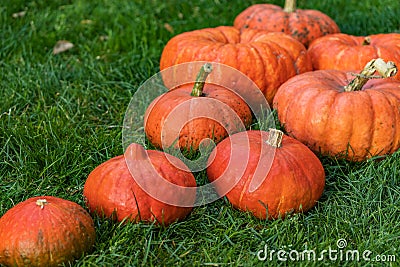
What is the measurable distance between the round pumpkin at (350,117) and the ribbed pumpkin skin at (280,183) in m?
0.38

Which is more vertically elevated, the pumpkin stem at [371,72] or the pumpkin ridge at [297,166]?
the pumpkin stem at [371,72]

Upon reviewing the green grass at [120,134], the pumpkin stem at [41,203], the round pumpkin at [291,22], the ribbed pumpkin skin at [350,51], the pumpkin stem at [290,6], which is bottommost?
the green grass at [120,134]

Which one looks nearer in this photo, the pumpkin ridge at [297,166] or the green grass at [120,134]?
the green grass at [120,134]

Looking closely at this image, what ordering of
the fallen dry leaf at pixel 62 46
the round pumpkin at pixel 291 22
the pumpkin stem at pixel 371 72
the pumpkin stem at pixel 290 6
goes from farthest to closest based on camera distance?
the fallen dry leaf at pixel 62 46
the pumpkin stem at pixel 290 6
the round pumpkin at pixel 291 22
the pumpkin stem at pixel 371 72

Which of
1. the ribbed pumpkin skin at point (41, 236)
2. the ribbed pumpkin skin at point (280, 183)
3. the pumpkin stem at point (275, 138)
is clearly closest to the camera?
the ribbed pumpkin skin at point (41, 236)

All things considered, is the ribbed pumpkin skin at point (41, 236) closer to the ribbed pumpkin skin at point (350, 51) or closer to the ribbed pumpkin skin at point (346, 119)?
the ribbed pumpkin skin at point (346, 119)

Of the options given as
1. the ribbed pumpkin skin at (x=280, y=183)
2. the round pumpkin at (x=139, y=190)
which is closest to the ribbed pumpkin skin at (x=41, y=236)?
the round pumpkin at (x=139, y=190)

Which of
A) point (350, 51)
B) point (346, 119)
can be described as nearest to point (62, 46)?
point (350, 51)

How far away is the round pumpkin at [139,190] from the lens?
9.27 feet

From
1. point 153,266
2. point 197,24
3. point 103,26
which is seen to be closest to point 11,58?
point 103,26

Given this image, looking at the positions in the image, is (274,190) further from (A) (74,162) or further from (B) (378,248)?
(A) (74,162)

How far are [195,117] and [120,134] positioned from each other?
572 millimetres

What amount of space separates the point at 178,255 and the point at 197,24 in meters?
2.98

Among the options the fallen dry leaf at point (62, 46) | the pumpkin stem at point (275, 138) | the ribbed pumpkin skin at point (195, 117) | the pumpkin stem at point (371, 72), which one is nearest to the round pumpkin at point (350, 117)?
the pumpkin stem at point (371, 72)
